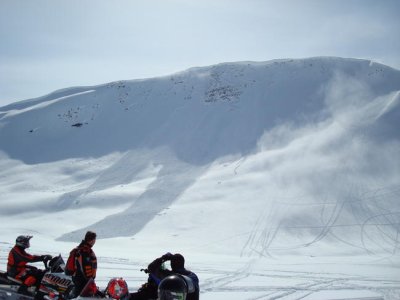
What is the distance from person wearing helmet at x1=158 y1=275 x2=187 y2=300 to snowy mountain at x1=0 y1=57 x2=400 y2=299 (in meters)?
15.6

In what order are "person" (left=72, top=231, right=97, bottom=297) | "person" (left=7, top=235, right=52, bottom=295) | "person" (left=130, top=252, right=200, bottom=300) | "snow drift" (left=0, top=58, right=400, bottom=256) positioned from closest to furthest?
"person" (left=130, top=252, right=200, bottom=300) < "person" (left=72, top=231, right=97, bottom=297) < "person" (left=7, top=235, right=52, bottom=295) < "snow drift" (left=0, top=58, right=400, bottom=256)

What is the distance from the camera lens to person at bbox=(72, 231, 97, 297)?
21.5ft

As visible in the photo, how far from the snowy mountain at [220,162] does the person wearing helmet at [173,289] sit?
1563 centimetres

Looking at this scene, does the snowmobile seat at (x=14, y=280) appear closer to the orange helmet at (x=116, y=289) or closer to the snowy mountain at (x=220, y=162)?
the orange helmet at (x=116, y=289)

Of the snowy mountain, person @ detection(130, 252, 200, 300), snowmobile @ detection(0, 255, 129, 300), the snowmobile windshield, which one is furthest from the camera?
the snowy mountain

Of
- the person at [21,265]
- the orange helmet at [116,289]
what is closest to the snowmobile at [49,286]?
the person at [21,265]

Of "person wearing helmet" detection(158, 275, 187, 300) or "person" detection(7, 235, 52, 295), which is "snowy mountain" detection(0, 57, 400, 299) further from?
"person wearing helmet" detection(158, 275, 187, 300)

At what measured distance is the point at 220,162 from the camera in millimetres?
38562

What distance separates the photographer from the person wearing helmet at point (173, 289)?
4156 millimetres

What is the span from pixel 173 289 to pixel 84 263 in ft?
9.34

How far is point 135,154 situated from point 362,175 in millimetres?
20858

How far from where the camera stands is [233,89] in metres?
52.5

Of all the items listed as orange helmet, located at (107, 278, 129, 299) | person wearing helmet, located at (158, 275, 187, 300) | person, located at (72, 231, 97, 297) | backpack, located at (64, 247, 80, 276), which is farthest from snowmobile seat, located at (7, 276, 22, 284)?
person wearing helmet, located at (158, 275, 187, 300)

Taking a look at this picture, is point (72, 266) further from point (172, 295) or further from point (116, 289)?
point (172, 295)
